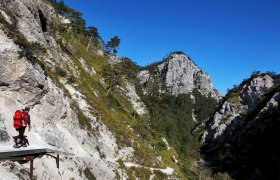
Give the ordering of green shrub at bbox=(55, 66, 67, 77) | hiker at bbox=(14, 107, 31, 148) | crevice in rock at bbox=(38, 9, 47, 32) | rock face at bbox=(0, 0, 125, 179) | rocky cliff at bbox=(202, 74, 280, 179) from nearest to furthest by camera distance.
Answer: hiker at bbox=(14, 107, 31, 148) < rock face at bbox=(0, 0, 125, 179) < green shrub at bbox=(55, 66, 67, 77) < crevice in rock at bbox=(38, 9, 47, 32) < rocky cliff at bbox=(202, 74, 280, 179)

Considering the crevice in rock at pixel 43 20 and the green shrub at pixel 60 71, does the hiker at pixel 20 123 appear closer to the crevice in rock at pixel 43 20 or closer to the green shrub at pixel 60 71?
the green shrub at pixel 60 71

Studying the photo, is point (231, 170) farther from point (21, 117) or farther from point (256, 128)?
point (21, 117)

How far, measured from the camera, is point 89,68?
90.1m

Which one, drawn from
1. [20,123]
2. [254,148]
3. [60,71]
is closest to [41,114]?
[20,123]

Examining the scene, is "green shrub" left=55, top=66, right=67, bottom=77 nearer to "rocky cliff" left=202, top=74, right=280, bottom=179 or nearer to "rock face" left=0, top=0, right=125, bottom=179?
"rock face" left=0, top=0, right=125, bottom=179

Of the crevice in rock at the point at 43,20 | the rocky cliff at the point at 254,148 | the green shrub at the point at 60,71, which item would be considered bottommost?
the rocky cliff at the point at 254,148

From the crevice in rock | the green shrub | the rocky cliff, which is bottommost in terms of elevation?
the rocky cliff

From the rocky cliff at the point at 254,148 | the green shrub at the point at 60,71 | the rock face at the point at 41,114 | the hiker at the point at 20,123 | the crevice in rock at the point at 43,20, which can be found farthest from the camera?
the rocky cliff at the point at 254,148

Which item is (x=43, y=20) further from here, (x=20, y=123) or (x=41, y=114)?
(x=20, y=123)

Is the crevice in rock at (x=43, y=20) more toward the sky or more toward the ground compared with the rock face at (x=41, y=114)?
more toward the sky

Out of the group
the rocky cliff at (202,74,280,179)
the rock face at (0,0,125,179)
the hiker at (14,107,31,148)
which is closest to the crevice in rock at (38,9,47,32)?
the rock face at (0,0,125,179)

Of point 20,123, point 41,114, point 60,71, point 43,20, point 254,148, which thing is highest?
point 43,20

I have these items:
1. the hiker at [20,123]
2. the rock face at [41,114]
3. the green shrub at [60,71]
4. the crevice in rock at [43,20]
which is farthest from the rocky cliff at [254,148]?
the hiker at [20,123]

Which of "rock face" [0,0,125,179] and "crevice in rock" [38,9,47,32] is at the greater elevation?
"crevice in rock" [38,9,47,32]
